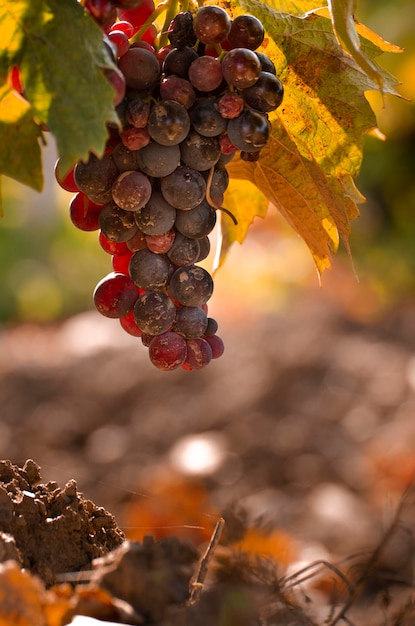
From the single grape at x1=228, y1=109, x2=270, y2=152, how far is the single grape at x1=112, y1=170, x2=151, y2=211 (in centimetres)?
6

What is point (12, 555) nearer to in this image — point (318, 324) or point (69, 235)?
point (318, 324)

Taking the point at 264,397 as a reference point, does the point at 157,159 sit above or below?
above

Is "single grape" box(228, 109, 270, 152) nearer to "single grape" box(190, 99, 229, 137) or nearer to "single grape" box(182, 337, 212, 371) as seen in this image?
"single grape" box(190, 99, 229, 137)

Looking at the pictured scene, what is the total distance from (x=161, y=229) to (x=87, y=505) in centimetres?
20

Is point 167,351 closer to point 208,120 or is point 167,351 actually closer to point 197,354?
point 197,354

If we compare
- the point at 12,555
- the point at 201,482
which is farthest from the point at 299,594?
the point at 201,482

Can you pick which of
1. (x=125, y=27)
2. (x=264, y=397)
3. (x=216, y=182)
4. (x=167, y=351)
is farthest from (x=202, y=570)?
(x=264, y=397)

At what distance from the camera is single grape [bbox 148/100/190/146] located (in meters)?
0.48

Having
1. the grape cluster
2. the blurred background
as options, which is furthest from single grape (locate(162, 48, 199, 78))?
the blurred background

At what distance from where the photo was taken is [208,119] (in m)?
0.49

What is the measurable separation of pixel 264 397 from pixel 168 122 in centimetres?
243

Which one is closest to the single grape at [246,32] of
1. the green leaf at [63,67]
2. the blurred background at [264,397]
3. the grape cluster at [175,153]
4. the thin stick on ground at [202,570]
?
the grape cluster at [175,153]

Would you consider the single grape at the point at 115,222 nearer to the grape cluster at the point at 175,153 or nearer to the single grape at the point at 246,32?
the grape cluster at the point at 175,153

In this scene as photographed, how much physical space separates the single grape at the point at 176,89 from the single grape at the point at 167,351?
0.15 meters
